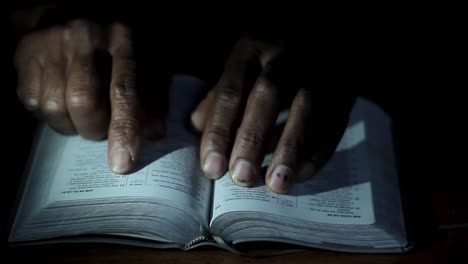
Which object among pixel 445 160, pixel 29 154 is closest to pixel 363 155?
pixel 445 160

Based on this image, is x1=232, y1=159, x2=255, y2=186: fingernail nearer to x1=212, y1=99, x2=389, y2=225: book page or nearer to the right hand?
x1=212, y1=99, x2=389, y2=225: book page

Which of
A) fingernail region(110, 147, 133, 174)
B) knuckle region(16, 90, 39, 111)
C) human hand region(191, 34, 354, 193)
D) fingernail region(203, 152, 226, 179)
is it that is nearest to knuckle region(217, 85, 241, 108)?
human hand region(191, 34, 354, 193)

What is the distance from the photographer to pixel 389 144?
99 centimetres

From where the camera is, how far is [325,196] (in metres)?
0.83

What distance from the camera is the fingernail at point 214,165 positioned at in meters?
0.83

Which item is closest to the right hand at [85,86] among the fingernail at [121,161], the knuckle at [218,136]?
the fingernail at [121,161]

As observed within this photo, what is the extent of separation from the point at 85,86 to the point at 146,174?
21 cm

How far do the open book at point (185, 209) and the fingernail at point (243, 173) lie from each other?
2cm

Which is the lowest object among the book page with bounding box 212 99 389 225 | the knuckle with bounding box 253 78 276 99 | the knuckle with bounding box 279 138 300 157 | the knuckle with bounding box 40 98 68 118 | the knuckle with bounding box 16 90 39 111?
A: the knuckle with bounding box 16 90 39 111

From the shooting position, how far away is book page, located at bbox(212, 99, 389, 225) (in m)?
0.78

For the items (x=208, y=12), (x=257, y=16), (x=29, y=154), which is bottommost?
(x=29, y=154)

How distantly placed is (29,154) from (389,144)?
0.78m

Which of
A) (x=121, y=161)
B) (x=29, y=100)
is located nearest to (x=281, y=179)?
(x=121, y=161)

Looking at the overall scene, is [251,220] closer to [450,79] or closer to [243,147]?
[243,147]
